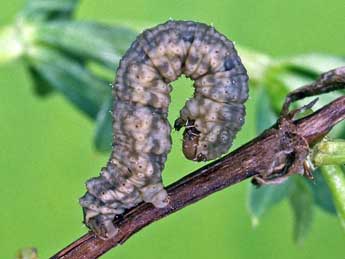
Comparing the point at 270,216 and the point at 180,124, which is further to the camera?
the point at 270,216

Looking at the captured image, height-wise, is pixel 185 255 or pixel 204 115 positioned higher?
pixel 185 255

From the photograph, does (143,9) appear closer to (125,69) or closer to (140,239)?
(140,239)

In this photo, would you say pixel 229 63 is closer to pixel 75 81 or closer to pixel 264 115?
pixel 264 115

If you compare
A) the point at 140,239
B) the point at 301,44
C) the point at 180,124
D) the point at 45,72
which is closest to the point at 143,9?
the point at 301,44

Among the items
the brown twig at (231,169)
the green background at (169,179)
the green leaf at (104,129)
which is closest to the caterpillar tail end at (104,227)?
the brown twig at (231,169)

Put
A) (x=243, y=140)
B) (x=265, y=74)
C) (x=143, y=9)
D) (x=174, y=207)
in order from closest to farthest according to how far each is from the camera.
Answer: (x=174, y=207)
(x=265, y=74)
(x=243, y=140)
(x=143, y=9)

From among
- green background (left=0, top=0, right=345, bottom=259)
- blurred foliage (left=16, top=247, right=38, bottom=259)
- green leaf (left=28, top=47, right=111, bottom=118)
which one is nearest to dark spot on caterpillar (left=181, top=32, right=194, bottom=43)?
blurred foliage (left=16, top=247, right=38, bottom=259)
